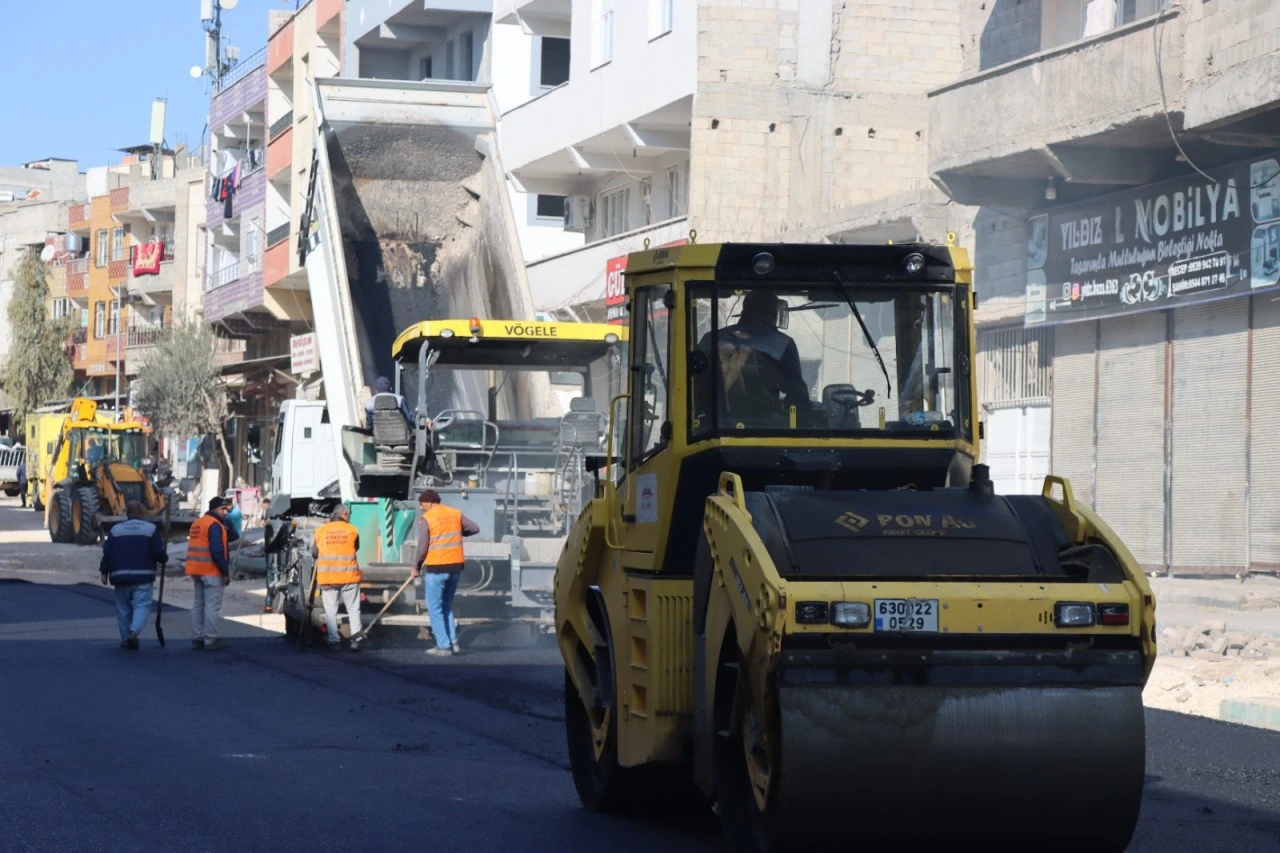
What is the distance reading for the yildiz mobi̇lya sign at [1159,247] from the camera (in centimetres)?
1716

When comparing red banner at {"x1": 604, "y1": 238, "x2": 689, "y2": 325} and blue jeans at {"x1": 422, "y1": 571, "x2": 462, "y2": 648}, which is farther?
red banner at {"x1": 604, "y1": 238, "x2": 689, "y2": 325}

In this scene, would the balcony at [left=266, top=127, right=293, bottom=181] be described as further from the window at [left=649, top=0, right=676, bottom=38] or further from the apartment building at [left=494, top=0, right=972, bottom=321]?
the window at [left=649, top=0, right=676, bottom=38]

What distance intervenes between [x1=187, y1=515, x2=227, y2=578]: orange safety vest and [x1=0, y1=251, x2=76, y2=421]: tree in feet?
184

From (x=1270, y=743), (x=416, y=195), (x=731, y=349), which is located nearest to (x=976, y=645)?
(x=731, y=349)

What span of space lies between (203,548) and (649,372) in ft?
34.9

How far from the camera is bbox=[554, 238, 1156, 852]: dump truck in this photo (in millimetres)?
5621

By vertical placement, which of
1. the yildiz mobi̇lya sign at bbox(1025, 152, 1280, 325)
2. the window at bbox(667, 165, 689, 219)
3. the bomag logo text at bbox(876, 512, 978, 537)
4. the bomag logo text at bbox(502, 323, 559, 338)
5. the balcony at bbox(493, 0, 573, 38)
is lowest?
the bomag logo text at bbox(876, 512, 978, 537)

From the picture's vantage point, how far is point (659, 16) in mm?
27578

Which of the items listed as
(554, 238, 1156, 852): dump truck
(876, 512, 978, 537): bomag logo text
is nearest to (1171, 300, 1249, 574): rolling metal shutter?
(554, 238, 1156, 852): dump truck

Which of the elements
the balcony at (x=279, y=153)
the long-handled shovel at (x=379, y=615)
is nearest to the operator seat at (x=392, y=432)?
the long-handled shovel at (x=379, y=615)

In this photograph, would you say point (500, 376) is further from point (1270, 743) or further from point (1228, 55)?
point (1270, 743)

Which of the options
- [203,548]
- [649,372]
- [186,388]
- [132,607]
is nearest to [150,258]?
[186,388]

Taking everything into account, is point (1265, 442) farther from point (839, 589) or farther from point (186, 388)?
point (186, 388)

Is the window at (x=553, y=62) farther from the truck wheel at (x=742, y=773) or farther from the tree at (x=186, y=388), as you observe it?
the truck wheel at (x=742, y=773)
